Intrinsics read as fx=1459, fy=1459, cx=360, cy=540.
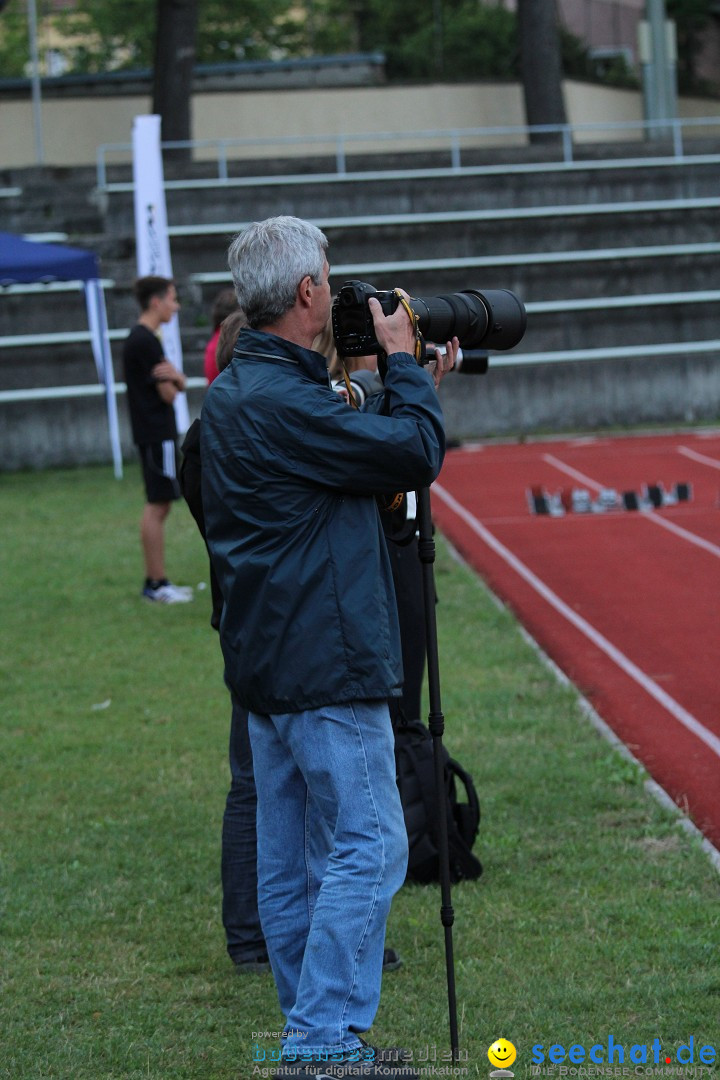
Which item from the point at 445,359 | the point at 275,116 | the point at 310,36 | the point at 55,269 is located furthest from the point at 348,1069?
the point at 310,36

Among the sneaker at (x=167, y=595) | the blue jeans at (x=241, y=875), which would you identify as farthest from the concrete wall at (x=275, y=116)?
the blue jeans at (x=241, y=875)

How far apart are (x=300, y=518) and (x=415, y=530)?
783mm

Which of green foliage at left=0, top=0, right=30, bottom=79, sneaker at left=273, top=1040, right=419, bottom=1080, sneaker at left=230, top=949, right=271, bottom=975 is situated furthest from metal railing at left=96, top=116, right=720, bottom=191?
sneaker at left=273, top=1040, right=419, bottom=1080

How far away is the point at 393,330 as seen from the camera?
11.1 ft

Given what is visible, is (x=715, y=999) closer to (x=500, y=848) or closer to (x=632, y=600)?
(x=500, y=848)

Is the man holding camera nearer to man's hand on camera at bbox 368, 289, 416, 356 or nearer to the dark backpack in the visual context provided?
man's hand on camera at bbox 368, 289, 416, 356

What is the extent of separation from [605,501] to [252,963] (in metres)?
9.44

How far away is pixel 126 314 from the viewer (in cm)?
2139

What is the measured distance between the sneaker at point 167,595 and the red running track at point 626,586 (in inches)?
86.2

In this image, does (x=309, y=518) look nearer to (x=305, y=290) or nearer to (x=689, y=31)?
(x=305, y=290)

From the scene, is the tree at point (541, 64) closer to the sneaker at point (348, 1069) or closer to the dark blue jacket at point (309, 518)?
the dark blue jacket at point (309, 518)

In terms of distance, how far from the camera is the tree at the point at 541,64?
2533 cm

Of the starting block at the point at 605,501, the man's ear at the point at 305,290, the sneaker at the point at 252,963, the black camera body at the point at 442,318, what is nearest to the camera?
the man's ear at the point at 305,290

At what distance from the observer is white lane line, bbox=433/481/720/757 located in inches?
260
